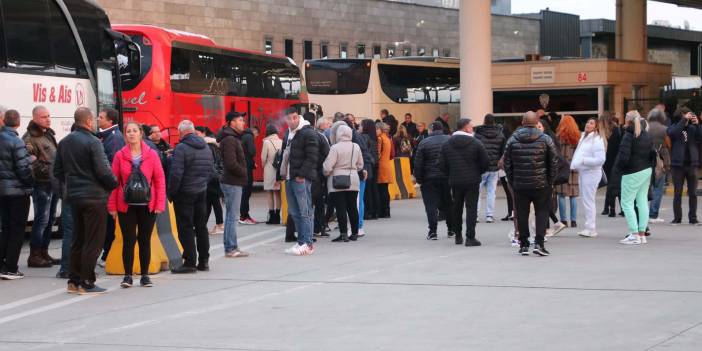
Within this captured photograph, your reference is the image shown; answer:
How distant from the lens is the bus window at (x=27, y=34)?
16484 millimetres

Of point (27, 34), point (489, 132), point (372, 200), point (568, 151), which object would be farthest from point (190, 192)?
point (372, 200)

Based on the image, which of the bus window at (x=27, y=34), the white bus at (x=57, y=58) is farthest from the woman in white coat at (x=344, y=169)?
the bus window at (x=27, y=34)

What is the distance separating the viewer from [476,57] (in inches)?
1232

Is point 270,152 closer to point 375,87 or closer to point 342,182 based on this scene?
point 342,182

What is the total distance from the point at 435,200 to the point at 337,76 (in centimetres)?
2031

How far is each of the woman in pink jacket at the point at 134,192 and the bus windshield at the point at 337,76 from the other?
25.3 m

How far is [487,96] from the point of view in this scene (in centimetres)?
3153

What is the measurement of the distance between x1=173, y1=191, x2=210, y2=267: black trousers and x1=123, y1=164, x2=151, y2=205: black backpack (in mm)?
1338

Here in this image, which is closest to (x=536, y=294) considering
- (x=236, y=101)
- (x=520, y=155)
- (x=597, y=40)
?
(x=520, y=155)

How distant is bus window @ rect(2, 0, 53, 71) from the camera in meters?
16.5

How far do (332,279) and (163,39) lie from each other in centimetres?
1595

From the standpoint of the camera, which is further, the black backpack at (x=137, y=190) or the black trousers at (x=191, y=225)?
the black trousers at (x=191, y=225)

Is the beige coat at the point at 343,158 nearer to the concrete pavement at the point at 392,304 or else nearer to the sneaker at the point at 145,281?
the concrete pavement at the point at 392,304

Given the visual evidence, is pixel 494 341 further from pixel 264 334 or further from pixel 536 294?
pixel 536 294
